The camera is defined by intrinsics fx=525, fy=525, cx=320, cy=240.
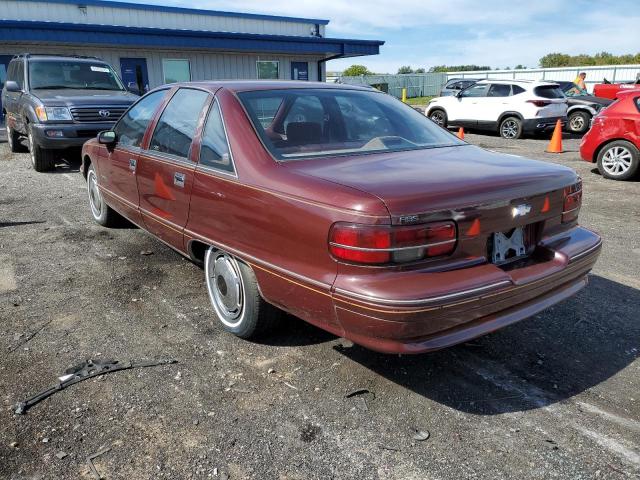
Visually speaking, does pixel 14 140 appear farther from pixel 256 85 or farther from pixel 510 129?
pixel 510 129

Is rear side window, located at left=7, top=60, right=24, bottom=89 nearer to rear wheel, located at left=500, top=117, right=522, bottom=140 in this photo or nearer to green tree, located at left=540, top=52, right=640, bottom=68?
rear wheel, located at left=500, top=117, right=522, bottom=140

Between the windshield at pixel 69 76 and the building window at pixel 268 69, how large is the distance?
12.0 m

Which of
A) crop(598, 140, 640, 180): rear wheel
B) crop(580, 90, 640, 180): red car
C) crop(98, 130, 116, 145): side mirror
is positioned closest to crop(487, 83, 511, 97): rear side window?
crop(580, 90, 640, 180): red car

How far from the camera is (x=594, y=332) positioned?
3.49m

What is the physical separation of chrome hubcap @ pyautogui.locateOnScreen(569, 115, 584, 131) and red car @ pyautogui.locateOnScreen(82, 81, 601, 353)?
13690 mm

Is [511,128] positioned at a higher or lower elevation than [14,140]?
higher

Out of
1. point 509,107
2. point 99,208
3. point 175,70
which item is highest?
point 175,70

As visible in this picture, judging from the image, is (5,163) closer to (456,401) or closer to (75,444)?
(75,444)

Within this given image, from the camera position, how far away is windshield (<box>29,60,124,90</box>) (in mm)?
9578

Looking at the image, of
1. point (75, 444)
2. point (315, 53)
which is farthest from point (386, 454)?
point (315, 53)

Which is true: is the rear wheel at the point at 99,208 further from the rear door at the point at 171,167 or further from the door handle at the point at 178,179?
the door handle at the point at 178,179

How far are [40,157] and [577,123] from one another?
562 inches

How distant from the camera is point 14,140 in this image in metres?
11.6

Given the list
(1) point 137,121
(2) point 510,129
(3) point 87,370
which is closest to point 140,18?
(2) point 510,129
